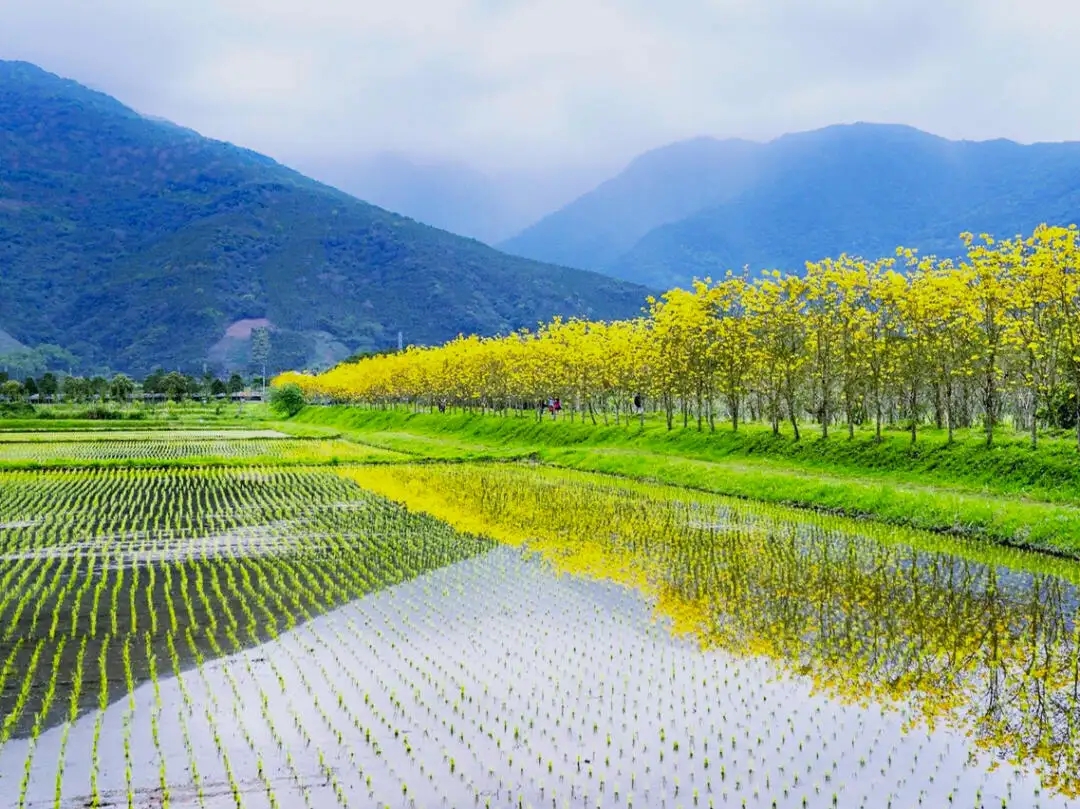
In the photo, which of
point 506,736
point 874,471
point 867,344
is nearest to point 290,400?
point 867,344

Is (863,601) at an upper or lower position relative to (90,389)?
lower


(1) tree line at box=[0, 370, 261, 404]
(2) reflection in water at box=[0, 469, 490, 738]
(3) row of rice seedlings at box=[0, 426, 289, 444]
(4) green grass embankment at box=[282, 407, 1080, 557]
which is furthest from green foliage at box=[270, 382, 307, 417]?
(2) reflection in water at box=[0, 469, 490, 738]

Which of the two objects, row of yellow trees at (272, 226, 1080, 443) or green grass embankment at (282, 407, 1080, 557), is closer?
green grass embankment at (282, 407, 1080, 557)

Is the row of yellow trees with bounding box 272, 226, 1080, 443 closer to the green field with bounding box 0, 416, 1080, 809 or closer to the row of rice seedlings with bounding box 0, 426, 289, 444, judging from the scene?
the green field with bounding box 0, 416, 1080, 809

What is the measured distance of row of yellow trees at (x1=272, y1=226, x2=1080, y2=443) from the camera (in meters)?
29.2

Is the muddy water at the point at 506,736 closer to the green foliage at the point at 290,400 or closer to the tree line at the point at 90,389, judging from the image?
the green foliage at the point at 290,400

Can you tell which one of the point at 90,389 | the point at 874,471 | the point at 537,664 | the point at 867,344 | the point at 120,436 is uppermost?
the point at 867,344

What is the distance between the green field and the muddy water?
0.13ft

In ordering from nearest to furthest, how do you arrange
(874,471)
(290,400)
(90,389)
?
1. (874,471)
2. (290,400)
3. (90,389)

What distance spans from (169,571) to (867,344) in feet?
90.0

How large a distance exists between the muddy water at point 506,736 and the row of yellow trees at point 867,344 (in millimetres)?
19733

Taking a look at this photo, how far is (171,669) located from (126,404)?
130 metres

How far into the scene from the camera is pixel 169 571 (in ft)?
66.2

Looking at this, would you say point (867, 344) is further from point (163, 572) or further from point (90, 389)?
point (90, 389)
